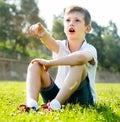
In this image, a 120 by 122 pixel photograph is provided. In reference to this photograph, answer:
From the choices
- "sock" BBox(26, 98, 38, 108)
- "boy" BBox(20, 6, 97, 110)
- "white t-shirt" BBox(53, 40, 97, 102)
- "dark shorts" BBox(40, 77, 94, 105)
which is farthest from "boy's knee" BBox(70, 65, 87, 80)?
"sock" BBox(26, 98, 38, 108)

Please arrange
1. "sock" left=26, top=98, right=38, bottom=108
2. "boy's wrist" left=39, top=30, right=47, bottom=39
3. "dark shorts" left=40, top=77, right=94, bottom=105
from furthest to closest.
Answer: "boy's wrist" left=39, top=30, right=47, bottom=39, "dark shorts" left=40, top=77, right=94, bottom=105, "sock" left=26, top=98, right=38, bottom=108

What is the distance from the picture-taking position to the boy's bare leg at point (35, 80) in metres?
5.52

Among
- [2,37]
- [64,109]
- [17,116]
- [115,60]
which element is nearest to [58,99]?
[64,109]

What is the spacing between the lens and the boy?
18.0 ft

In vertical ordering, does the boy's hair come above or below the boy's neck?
above

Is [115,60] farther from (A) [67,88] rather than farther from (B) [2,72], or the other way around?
(A) [67,88]

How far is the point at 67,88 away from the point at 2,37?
5237 centimetres

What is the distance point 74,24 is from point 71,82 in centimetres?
105

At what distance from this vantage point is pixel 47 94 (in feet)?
19.2

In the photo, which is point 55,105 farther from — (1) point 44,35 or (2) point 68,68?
(1) point 44,35

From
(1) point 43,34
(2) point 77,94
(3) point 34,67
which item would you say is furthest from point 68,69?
(1) point 43,34

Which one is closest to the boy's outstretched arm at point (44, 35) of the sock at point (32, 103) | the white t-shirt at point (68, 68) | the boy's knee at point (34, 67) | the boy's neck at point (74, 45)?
the white t-shirt at point (68, 68)

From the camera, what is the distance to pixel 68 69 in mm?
5863

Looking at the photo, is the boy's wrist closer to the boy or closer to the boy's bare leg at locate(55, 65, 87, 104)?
the boy
